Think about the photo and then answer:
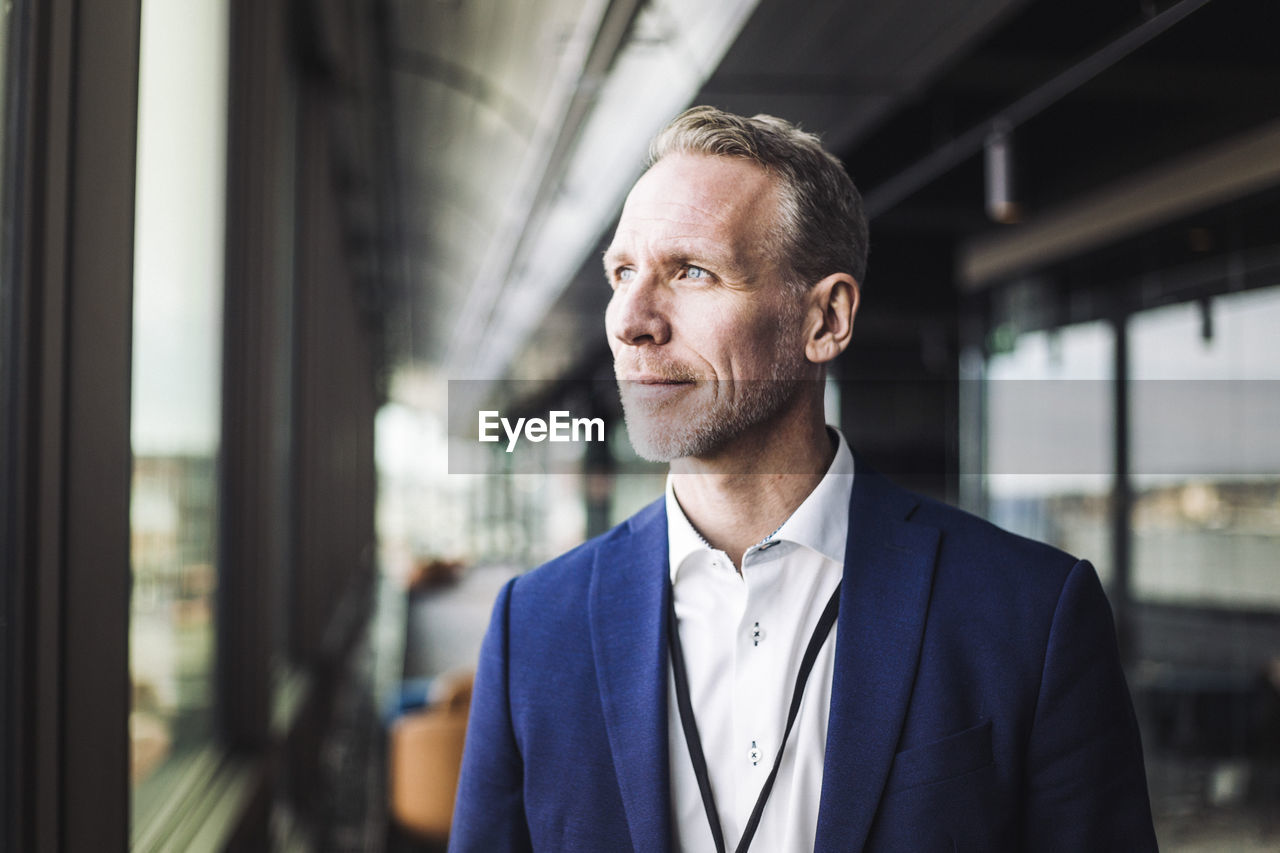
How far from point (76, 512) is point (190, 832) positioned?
1.28 m

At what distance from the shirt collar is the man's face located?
0.41ft

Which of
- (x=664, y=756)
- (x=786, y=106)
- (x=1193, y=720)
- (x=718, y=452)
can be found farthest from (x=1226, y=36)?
(x=1193, y=720)

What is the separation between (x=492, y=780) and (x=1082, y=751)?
0.67 metres

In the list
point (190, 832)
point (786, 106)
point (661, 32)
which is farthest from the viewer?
point (190, 832)

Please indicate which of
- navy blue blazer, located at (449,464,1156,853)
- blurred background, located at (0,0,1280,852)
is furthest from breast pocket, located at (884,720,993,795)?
blurred background, located at (0,0,1280,852)

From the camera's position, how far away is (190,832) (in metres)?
2.43

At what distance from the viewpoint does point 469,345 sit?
4.40 feet

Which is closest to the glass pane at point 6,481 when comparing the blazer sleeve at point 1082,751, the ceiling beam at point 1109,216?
the blazer sleeve at point 1082,751

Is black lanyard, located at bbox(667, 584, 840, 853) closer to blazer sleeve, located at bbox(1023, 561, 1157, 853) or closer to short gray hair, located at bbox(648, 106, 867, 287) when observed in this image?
blazer sleeve, located at bbox(1023, 561, 1157, 853)

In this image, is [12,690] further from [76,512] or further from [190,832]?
[190,832]

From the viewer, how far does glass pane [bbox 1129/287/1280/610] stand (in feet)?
12.5

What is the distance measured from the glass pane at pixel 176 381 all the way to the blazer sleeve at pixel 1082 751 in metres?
1.65

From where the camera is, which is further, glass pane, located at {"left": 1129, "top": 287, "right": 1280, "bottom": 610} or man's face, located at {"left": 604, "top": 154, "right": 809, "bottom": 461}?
glass pane, located at {"left": 1129, "top": 287, "right": 1280, "bottom": 610}

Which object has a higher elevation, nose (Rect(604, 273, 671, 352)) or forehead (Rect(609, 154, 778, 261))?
forehead (Rect(609, 154, 778, 261))
